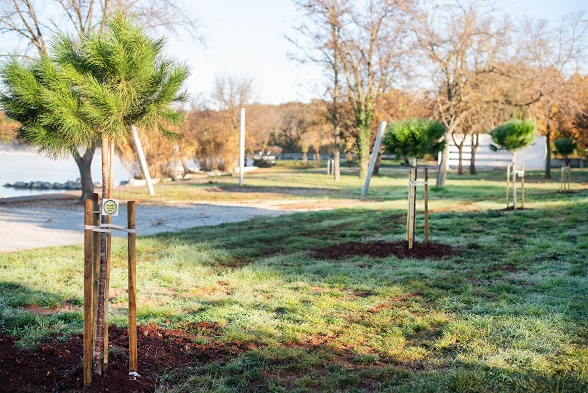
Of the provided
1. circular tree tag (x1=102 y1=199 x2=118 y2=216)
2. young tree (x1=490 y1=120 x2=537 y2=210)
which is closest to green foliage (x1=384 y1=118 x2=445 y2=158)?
young tree (x1=490 y1=120 x2=537 y2=210)

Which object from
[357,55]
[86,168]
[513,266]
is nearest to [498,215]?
[513,266]

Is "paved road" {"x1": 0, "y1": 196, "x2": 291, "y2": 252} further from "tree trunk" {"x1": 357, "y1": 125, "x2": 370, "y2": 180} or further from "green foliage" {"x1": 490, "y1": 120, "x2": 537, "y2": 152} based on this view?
"tree trunk" {"x1": 357, "y1": 125, "x2": 370, "y2": 180}

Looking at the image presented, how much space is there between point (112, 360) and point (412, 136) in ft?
25.1

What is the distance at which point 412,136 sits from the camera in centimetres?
1050

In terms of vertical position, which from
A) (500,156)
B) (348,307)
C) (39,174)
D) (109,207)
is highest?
(500,156)

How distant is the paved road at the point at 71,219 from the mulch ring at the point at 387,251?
165 inches

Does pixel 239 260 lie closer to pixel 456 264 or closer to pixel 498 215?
pixel 456 264

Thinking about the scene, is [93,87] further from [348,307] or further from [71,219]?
[71,219]

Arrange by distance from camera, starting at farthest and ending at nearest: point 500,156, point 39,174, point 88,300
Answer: point 500,156
point 39,174
point 88,300

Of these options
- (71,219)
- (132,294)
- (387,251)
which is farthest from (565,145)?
(132,294)

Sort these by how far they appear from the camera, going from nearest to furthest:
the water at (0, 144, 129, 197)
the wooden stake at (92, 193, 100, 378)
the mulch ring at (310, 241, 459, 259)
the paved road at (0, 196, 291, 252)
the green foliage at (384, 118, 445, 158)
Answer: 1. the wooden stake at (92, 193, 100, 378)
2. the mulch ring at (310, 241, 459, 259)
3. the green foliage at (384, 118, 445, 158)
4. the paved road at (0, 196, 291, 252)
5. the water at (0, 144, 129, 197)

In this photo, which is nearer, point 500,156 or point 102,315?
point 102,315

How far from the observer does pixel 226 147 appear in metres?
40.4

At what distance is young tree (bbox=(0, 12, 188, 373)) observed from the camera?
395 cm
